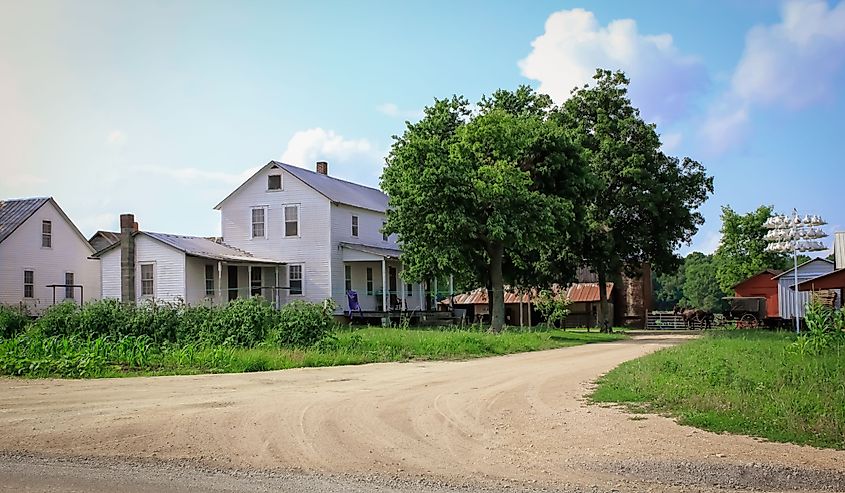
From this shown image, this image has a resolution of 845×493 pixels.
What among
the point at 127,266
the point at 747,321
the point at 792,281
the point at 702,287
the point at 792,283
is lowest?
the point at 747,321

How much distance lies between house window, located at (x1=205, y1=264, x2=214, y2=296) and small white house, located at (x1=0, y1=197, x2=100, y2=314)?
7994mm

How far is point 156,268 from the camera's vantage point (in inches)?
1469

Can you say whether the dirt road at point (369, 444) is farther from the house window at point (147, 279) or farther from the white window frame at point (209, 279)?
the white window frame at point (209, 279)

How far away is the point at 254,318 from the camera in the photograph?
23234 mm

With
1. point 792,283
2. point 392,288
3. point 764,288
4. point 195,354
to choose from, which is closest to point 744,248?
point 764,288

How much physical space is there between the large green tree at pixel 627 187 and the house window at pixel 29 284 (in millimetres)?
28433

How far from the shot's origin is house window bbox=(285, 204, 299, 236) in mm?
40750

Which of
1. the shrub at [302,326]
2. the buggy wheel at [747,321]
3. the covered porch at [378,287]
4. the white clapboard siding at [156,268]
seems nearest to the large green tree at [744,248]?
the buggy wheel at [747,321]

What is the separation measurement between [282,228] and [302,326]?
61.8 feet

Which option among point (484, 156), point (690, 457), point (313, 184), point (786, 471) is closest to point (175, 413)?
point (690, 457)

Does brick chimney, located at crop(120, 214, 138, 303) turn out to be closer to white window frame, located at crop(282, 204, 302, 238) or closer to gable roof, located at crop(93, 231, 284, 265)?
gable roof, located at crop(93, 231, 284, 265)

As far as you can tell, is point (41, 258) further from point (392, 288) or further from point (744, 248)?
point (744, 248)

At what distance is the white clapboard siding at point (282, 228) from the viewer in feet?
132

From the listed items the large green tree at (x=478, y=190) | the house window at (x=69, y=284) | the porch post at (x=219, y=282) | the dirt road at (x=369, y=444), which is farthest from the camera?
the house window at (x=69, y=284)
